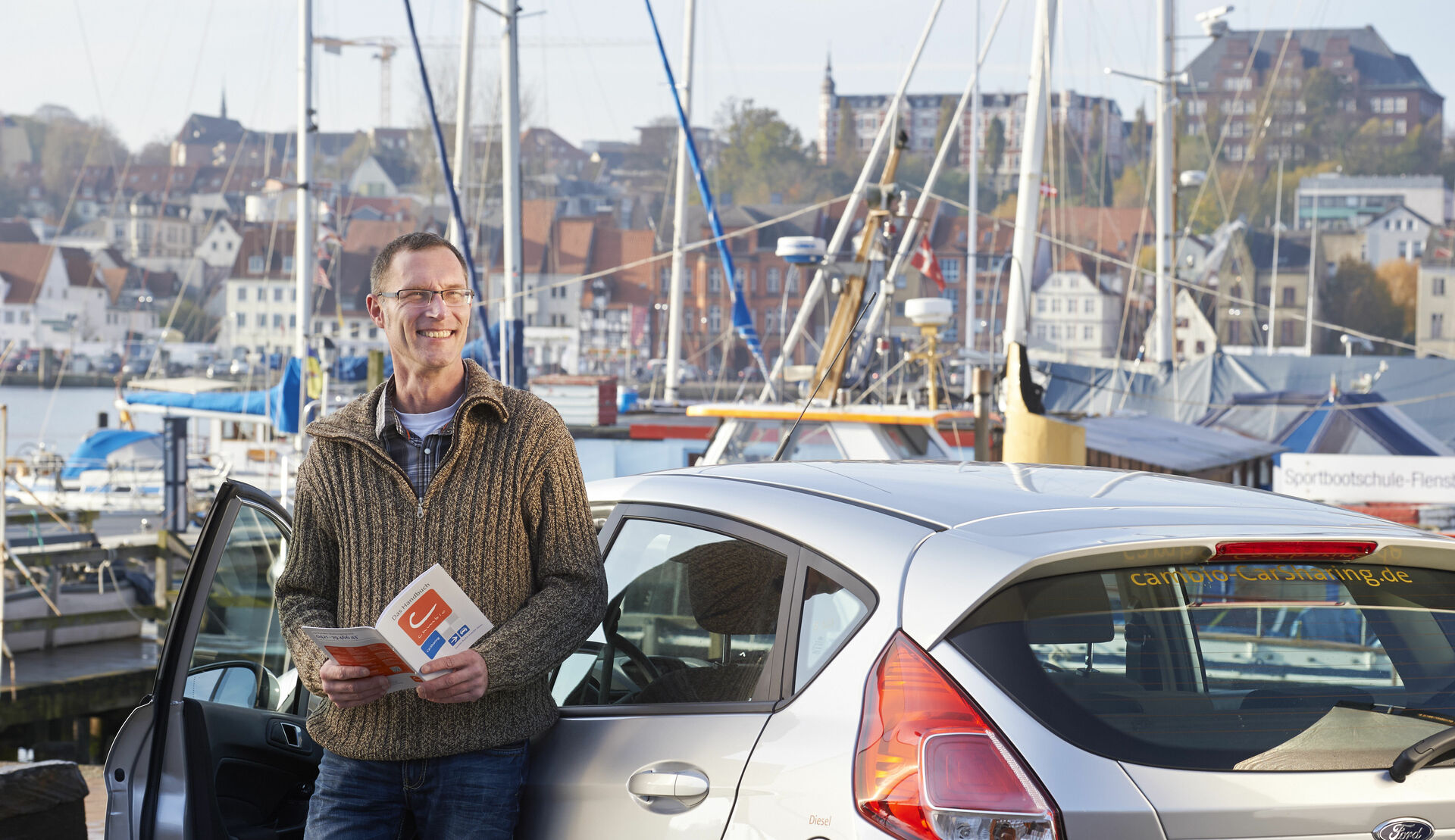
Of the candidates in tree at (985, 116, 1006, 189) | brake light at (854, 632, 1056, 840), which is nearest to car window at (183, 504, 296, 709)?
brake light at (854, 632, 1056, 840)

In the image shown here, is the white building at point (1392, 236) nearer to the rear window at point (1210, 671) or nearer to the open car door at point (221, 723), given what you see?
the open car door at point (221, 723)

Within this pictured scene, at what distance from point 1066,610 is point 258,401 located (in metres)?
28.0

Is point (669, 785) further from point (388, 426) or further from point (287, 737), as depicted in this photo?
point (287, 737)

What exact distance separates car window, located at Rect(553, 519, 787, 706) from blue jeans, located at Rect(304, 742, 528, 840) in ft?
1.23

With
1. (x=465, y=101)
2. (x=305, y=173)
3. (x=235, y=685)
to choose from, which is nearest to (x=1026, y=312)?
(x=235, y=685)

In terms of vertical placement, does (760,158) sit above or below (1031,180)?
above

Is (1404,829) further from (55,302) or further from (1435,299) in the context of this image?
(55,302)

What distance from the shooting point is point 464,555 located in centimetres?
265

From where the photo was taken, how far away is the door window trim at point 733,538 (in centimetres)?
245

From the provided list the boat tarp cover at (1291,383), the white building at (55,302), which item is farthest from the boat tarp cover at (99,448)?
the white building at (55,302)

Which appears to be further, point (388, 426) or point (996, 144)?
point (996, 144)

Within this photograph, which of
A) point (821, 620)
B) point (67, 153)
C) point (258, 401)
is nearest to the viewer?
point (821, 620)

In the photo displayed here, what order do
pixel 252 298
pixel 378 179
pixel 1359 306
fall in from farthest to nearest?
1. pixel 378 179
2. pixel 1359 306
3. pixel 252 298

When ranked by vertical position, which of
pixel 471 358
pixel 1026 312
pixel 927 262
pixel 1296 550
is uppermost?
pixel 927 262
